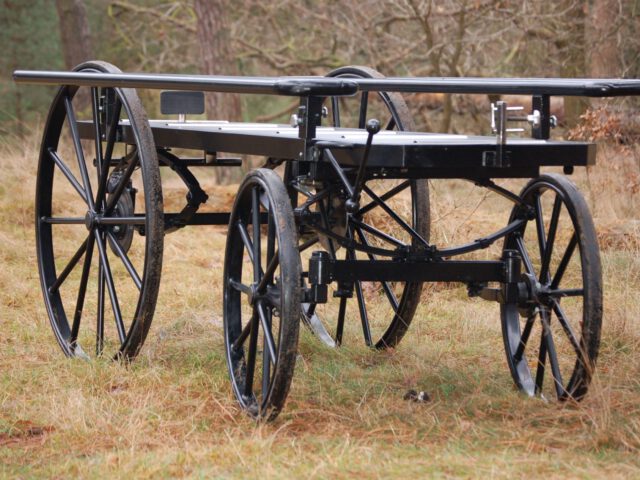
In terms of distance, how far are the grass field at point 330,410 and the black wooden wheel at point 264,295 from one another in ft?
0.38

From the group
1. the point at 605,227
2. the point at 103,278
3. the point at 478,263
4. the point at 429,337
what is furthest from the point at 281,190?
the point at 605,227

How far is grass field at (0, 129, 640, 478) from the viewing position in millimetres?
3346

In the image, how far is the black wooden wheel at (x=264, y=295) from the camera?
3.56 meters

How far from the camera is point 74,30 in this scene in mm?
15109

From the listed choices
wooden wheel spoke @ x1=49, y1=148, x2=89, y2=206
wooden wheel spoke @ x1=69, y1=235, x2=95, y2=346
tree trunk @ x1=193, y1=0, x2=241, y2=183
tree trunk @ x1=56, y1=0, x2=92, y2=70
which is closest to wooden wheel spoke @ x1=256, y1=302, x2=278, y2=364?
wooden wheel spoke @ x1=69, y1=235, x2=95, y2=346

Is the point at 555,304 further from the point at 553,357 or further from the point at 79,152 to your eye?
the point at 79,152

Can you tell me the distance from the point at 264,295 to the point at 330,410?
0.51 meters

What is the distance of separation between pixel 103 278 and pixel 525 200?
6.42ft

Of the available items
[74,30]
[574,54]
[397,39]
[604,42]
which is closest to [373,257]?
[604,42]

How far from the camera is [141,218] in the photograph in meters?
4.59

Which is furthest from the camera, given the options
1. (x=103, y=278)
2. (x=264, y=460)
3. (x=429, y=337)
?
(x=429, y=337)

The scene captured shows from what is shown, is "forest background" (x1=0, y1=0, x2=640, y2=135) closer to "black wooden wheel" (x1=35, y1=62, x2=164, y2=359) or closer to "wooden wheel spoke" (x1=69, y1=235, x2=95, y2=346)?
"black wooden wheel" (x1=35, y1=62, x2=164, y2=359)

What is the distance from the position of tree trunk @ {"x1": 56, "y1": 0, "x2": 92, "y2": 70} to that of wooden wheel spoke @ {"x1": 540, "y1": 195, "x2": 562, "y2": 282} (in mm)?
12016

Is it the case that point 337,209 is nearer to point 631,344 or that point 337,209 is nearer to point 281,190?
point 281,190
